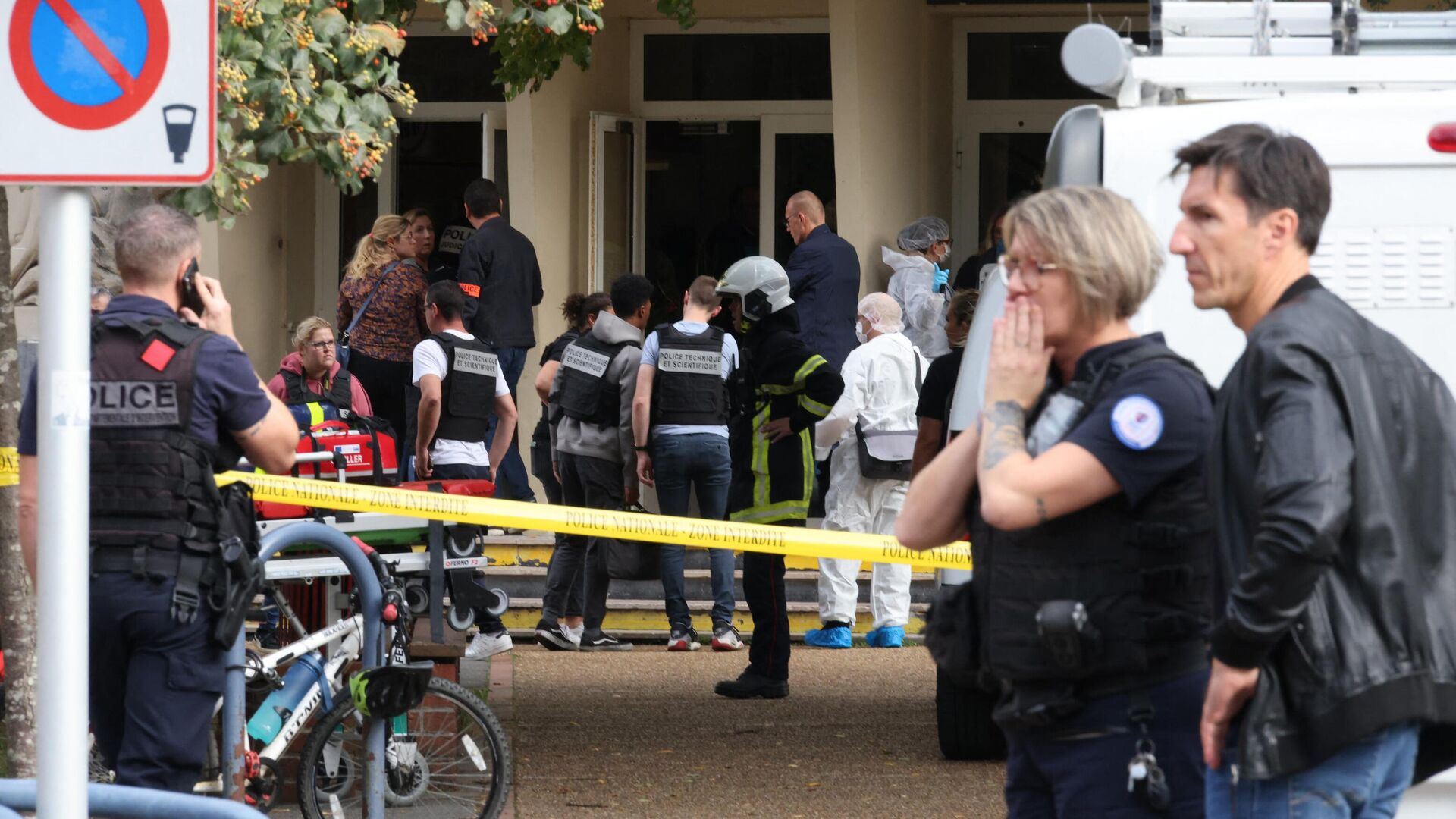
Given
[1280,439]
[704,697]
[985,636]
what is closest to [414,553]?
[704,697]

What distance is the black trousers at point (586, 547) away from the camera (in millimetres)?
9898

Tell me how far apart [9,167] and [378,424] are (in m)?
4.34

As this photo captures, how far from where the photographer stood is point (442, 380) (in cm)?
952

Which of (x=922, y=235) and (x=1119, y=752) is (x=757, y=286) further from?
(x=1119, y=752)

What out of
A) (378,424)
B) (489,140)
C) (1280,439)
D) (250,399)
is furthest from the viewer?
(489,140)

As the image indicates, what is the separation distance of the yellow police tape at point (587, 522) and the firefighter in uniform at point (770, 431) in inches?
41.9

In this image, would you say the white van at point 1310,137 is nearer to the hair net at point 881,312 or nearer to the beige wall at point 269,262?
the hair net at point 881,312

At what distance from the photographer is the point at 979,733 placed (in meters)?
7.34

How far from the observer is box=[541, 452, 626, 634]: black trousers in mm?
9898

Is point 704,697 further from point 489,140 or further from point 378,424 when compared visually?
point 489,140

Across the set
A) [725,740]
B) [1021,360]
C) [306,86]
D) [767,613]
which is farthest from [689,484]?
[1021,360]

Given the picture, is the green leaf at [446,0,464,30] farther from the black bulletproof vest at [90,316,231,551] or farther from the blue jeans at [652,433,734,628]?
the black bulletproof vest at [90,316,231,551]

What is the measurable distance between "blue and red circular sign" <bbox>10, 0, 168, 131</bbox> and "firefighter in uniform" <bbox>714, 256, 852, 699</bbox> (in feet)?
Answer: 16.7

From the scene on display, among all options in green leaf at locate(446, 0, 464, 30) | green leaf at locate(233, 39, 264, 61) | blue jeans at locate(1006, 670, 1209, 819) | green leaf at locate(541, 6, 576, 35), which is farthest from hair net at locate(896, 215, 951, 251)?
blue jeans at locate(1006, 670, 1209, 819)
